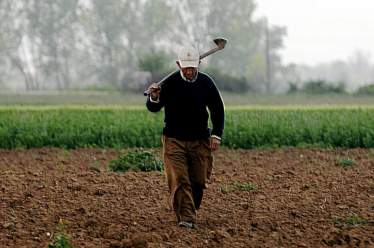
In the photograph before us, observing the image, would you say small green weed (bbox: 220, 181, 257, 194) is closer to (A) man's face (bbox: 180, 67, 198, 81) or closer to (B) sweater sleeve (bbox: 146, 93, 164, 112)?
(B) sweater sleeve (bbox: 146, 93, 164, 112)

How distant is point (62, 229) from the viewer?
7.34 meters

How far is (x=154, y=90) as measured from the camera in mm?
7363

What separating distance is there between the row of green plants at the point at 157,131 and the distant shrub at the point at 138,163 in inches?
164

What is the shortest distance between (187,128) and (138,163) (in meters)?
4.18

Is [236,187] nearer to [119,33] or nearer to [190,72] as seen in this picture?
[190,72]

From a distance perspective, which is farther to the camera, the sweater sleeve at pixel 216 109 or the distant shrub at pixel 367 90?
the distant shrub at pixel 367 90

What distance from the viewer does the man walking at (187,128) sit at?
7.42 metres

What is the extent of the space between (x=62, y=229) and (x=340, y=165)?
6.04 metres

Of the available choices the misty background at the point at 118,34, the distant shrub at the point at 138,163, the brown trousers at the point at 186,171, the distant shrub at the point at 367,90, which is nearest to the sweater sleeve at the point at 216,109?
A: the brown trousers at the point at 186,171

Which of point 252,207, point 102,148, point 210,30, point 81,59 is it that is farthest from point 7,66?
point 252,207

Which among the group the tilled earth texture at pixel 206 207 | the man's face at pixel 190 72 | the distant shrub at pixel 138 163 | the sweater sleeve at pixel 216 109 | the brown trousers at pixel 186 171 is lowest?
the tilled earth texture at pixel 206 207

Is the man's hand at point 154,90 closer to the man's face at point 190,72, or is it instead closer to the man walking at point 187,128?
the man walking at point 187,128

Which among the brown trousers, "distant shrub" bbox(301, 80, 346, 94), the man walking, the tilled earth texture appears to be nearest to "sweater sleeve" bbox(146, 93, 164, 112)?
the man walking

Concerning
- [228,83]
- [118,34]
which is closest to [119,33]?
[118,34]
